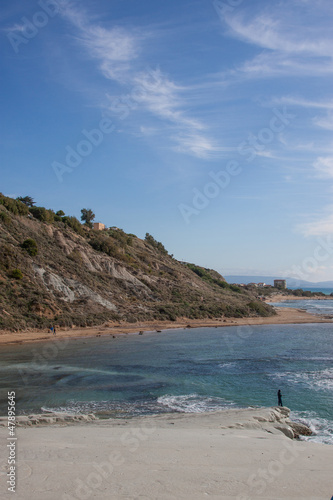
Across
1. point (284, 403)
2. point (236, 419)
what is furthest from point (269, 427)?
point (284, 403)

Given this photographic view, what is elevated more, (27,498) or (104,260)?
(104,260)

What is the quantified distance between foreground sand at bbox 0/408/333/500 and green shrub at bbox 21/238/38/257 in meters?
40.8

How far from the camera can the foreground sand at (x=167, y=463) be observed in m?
6.96

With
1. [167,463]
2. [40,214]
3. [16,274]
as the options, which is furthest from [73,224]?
[167,463]

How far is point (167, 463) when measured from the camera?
8711 mm

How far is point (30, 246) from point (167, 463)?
1886 inches

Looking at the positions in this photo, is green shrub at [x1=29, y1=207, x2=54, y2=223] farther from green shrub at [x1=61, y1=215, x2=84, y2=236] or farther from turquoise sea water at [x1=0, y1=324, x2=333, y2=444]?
turquoise sea water at [x1=0, y1=324, x2=333, y2=444]

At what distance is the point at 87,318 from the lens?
4769cm

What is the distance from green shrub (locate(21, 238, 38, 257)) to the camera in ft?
169

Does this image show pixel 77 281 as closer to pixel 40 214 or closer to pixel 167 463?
pixel 40 214

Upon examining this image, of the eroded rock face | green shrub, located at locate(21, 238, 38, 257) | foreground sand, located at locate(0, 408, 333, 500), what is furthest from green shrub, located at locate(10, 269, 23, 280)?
foreground sand, located at locate(0, 408, 333, 500)

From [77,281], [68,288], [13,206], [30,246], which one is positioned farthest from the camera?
[13,206]

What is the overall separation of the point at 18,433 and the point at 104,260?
53571 millimetres

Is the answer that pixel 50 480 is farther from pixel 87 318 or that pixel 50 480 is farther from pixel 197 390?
pixel 87 318
